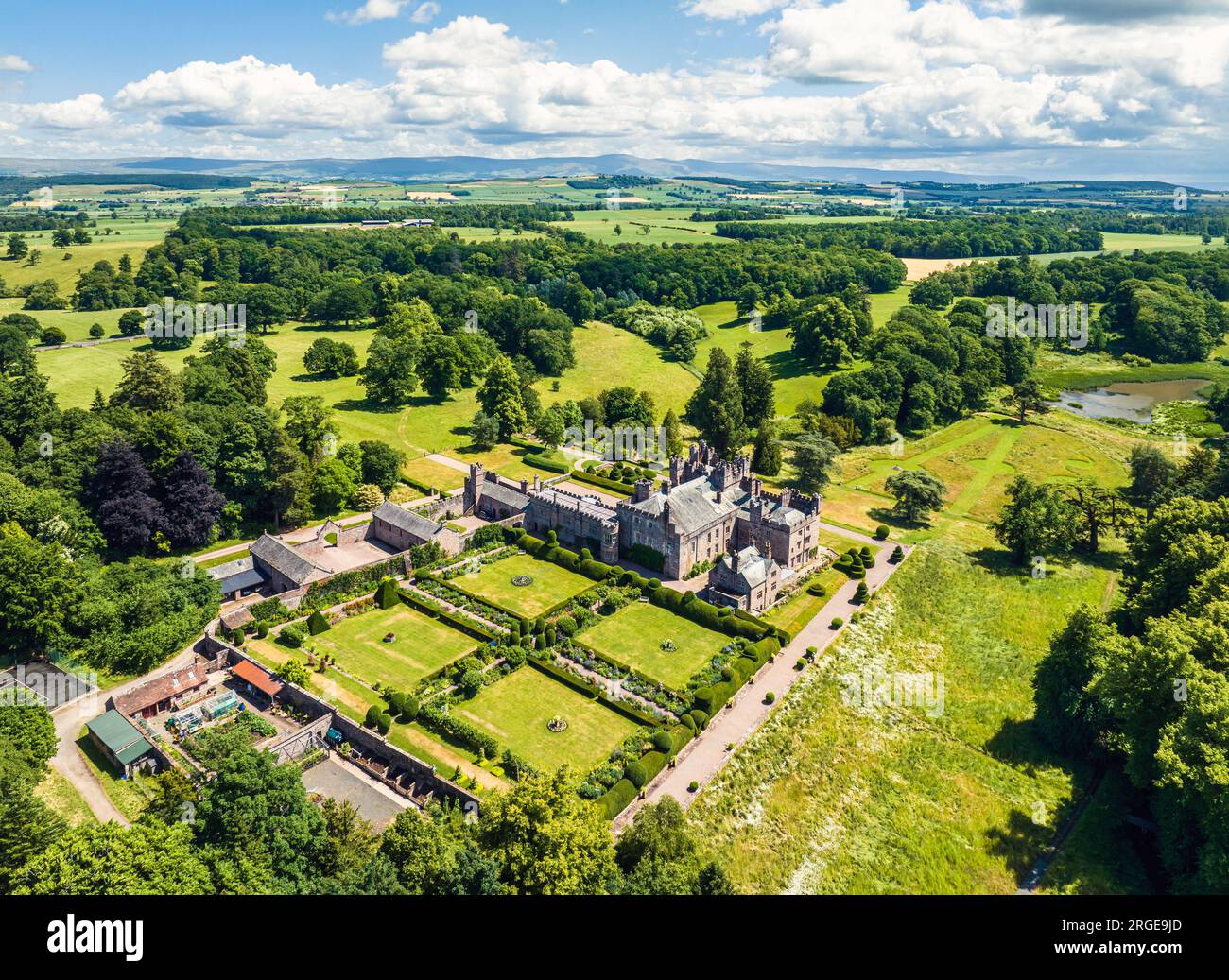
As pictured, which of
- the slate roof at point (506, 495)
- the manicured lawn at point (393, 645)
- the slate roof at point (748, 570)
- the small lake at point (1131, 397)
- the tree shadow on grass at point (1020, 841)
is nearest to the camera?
the tree shadow on grass at point (1020, 841)

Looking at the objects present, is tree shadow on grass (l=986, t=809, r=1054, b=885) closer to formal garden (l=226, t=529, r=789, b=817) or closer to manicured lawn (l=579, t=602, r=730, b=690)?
formal garden (l=226, t=529, r=789, b=817)

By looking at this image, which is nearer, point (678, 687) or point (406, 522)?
point (678, 687)

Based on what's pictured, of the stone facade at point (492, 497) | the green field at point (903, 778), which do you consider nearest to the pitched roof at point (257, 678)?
the green field at point (903, 778)

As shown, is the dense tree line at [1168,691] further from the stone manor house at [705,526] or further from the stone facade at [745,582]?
the stone manor house at [705,526]

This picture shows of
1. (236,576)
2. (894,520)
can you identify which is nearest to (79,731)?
(236,576)
